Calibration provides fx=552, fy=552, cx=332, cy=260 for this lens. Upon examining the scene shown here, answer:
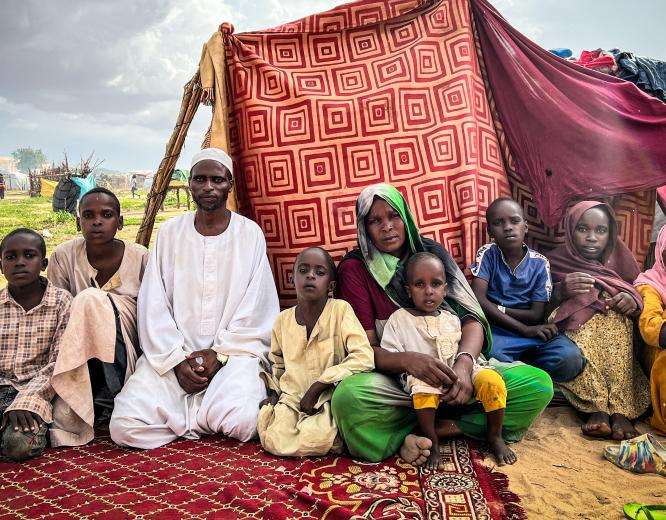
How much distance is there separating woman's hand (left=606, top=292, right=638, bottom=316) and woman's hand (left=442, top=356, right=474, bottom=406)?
1.14m

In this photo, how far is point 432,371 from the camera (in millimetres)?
2621

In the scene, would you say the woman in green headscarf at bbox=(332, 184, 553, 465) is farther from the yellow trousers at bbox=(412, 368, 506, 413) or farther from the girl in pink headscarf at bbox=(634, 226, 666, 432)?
the girl in pink headscarf at bbox=(634, 226, 666, 432)

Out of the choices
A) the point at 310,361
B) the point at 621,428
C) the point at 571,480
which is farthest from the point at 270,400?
the point at 621,428

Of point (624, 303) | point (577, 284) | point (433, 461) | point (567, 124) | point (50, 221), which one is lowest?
point (433, 461)

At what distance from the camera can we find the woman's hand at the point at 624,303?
3207 millimetres

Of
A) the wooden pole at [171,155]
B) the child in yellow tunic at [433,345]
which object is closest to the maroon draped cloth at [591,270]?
the child in yellow tunic at [433,345]

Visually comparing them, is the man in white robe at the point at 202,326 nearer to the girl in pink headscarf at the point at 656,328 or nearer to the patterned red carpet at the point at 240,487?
the patterned red carpet at the point at 240,487

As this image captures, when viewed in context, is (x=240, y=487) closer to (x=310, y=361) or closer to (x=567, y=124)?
(x=310, y=361)

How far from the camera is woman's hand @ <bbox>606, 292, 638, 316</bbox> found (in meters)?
3.21

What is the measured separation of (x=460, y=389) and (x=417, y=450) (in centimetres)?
35

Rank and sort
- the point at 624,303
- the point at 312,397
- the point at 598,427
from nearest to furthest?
the point at 312,397 → the point at 598,427 → the point at 624,303

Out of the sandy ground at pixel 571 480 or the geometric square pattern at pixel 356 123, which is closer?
the sandy ground at pixel 571 480

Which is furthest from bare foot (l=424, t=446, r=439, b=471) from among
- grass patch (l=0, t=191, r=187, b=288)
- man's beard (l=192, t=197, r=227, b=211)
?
grass patch (l=0, t=191, r=187, b=288)

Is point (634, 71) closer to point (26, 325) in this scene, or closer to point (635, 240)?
point (635, 240)
